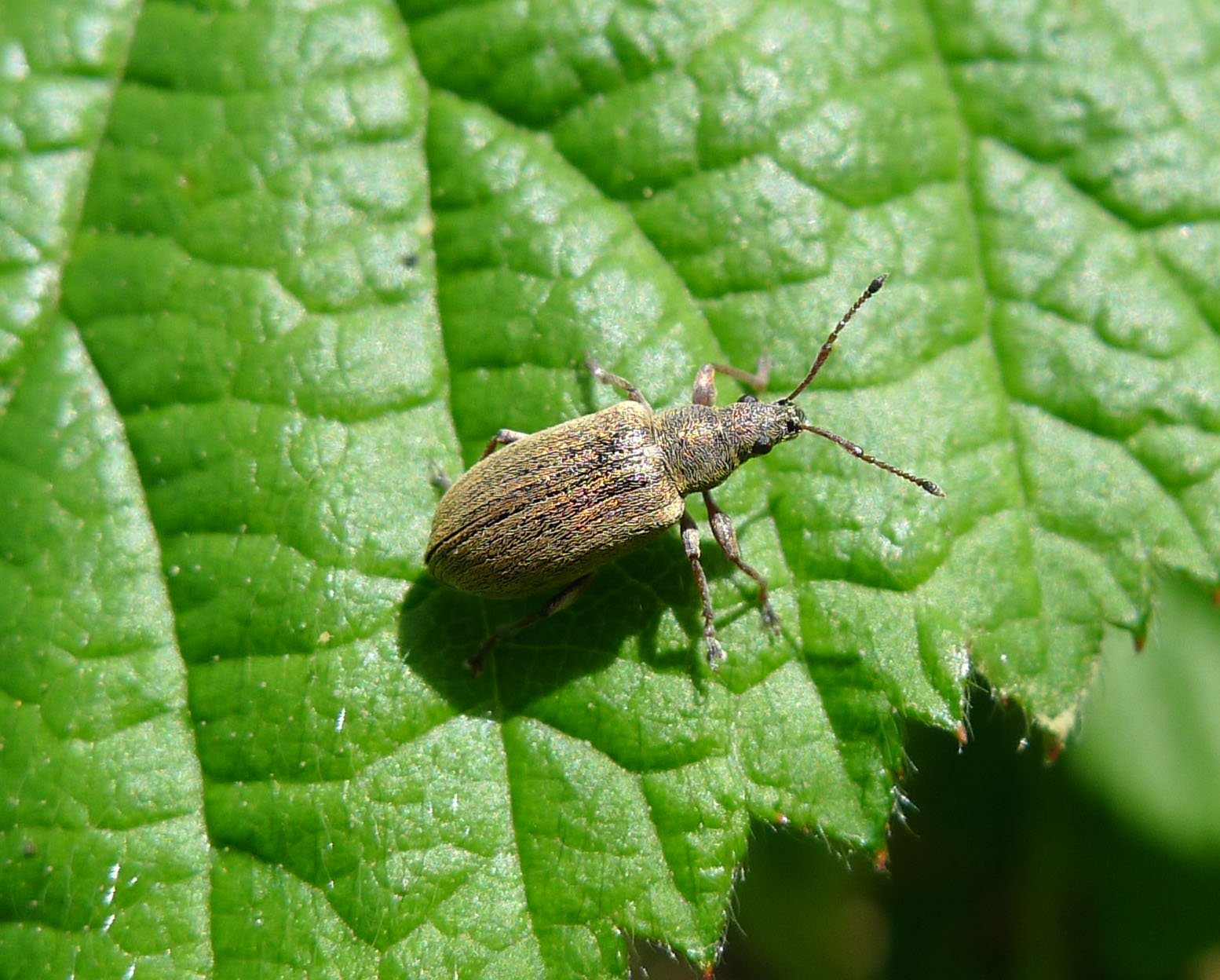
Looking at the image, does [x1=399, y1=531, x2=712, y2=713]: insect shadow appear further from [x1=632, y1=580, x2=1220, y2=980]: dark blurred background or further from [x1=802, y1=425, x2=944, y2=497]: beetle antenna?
[x1=632, y1=580, x2=1220, y2=980]: dark blurred background

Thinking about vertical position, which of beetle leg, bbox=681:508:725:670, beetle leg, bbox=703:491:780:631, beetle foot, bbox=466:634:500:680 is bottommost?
beetle foot, bbox=466:634:500:680

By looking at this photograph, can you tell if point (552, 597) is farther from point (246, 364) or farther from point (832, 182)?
point (832, 182)

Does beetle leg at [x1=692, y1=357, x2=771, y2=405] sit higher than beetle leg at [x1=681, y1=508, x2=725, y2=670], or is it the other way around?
beetle leg at [x1=692, y1=357, x2=771, y2=405]

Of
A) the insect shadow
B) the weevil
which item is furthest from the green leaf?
the weevil

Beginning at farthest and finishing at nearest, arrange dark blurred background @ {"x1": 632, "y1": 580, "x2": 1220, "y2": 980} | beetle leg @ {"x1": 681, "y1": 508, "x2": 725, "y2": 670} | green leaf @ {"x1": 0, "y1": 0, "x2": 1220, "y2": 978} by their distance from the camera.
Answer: dark blurred background @ {"x1": 632, "y1": 580, "x2": 1220, "y2": 980} → beetle leg @ {"x1": 681, "y1": 508, "x2": 725, "y2": 670} → green leaf @ {"x1": 0, "y1": 0, "x2": 1220, "y2": 978}

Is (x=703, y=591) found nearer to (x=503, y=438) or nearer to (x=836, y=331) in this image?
(x=503, y=438)

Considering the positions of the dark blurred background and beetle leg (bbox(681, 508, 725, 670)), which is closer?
beetle leg (bbox(681, 508, 725, 670))

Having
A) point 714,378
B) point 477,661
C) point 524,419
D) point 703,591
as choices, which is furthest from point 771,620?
point 524,419

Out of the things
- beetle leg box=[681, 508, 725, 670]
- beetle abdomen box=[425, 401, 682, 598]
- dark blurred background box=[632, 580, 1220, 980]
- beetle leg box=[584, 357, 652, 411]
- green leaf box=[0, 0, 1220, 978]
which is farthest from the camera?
dark blurred background box=[632, 580, 1220, 980]
